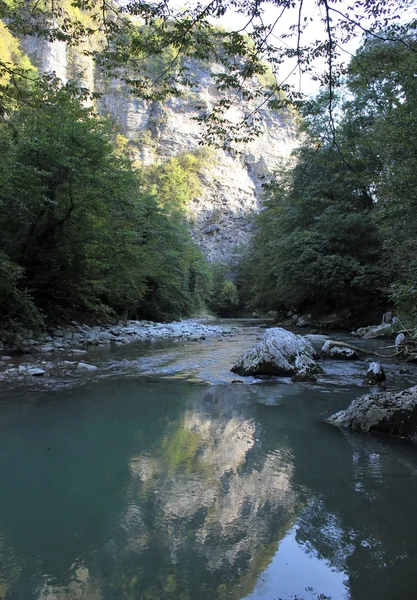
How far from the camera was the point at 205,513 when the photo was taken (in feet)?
8.21

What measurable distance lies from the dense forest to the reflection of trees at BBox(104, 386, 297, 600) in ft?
10.3

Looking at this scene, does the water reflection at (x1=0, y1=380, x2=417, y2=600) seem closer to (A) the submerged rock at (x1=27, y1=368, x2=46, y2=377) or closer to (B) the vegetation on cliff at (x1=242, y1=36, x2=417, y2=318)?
(A) the submerged rock at (x1=27, y1=368, x2=46, y2=377)

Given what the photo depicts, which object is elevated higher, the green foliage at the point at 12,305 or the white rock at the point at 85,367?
the green foliage at the point at 12,305

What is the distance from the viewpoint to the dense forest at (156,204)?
5.46 m

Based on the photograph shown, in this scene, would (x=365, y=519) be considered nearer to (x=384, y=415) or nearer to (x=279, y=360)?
(x=384, y=415)

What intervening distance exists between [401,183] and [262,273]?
1795 centimetres

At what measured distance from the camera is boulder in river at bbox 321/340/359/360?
956 centimetres

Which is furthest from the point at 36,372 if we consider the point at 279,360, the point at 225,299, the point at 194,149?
the point at 194,149

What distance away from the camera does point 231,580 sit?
1.87 metres

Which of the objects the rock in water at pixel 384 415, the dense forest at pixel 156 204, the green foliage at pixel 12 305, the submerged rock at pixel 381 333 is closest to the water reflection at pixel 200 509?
the rock in water at pixel 384 415

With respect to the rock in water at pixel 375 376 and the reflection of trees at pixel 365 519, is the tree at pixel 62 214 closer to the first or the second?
the rock in water at pixel 375 376

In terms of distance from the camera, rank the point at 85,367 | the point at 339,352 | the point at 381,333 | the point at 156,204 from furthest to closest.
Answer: the point at 156,204 → the point at 381,333 → the point at 339,352 → the point at 85,367

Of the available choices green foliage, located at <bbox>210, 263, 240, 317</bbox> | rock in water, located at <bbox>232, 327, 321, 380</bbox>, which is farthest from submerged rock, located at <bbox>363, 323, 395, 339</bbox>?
green foliage, located at <bbox>210, 263, 240, 317</bbox>

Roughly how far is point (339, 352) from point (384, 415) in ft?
18.2
